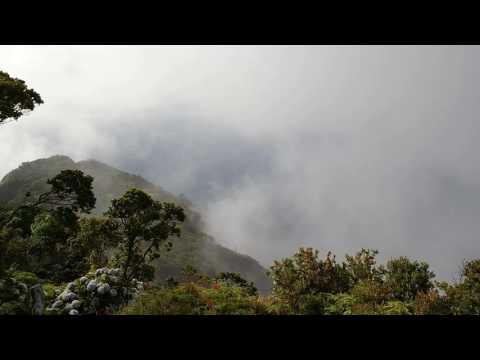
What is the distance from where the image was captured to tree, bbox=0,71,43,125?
14062 mm

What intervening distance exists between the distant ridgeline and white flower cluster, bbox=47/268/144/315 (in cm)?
7832

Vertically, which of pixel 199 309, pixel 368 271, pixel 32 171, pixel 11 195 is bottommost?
pixel 199 309

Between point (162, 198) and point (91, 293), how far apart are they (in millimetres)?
151638

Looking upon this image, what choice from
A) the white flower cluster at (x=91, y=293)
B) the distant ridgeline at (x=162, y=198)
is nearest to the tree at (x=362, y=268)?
the white flower cluster at (x=91, y=293)

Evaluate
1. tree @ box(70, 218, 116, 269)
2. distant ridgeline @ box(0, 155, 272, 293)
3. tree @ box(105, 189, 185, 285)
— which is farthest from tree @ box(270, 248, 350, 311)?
distant ridgeline @ box(0, 155, 272, 293)

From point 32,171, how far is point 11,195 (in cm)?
1889

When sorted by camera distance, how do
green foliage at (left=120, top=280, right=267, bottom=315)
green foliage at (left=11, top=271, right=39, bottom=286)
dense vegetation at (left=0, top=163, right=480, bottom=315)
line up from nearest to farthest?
green foliage at (left=120, top=280, right=267, bottom=315) → dense vegetation at (left=0, top=163, right=480, bottom=315) → green foliage at (left=11, top=271, right=39, bottom=286)

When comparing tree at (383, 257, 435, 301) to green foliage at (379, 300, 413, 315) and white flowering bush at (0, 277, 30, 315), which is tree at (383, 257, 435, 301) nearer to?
green foliage at (379, 300, 413, 315)

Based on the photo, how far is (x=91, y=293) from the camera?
14047mm

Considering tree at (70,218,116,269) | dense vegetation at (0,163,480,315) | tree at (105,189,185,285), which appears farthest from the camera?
tree at (70,218,116,269)
